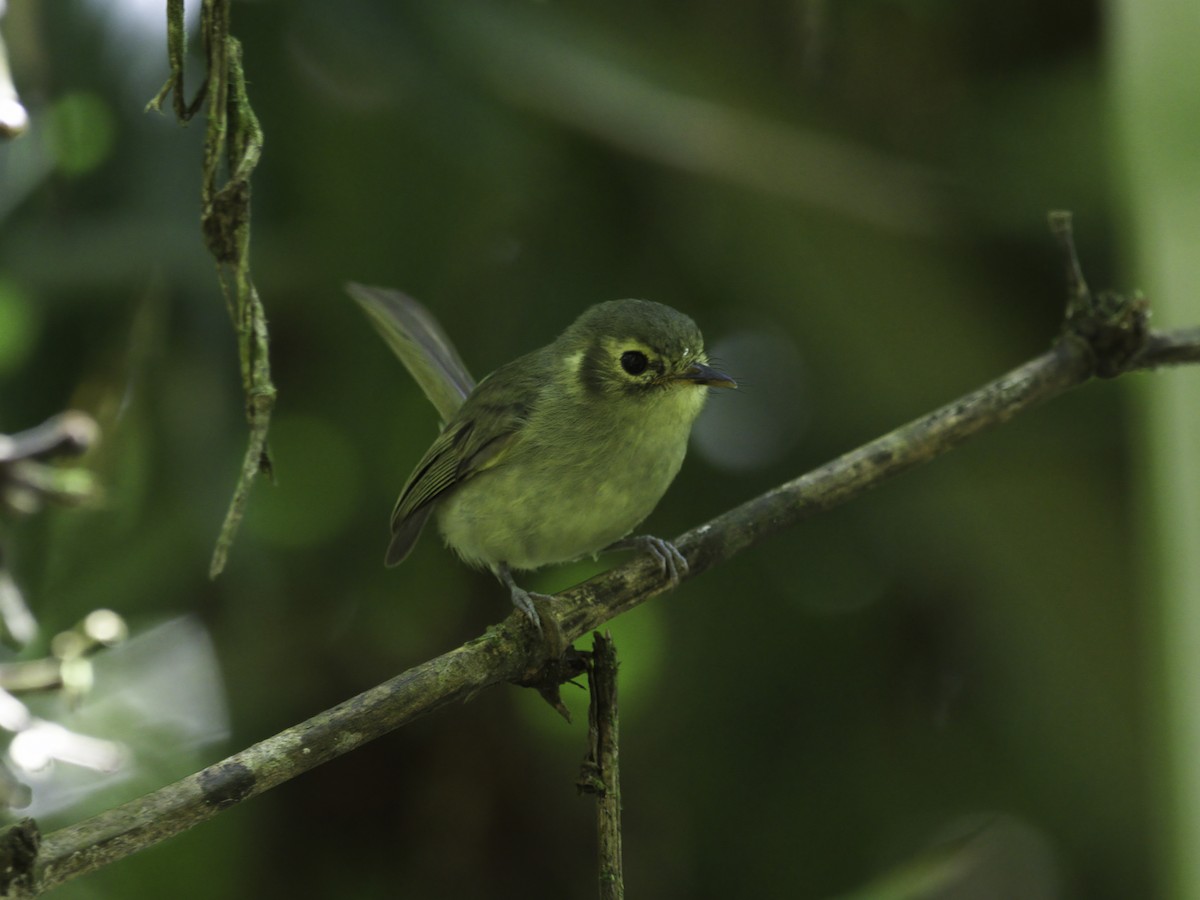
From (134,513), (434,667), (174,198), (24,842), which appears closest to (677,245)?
(174,198)

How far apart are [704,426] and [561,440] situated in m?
0.99

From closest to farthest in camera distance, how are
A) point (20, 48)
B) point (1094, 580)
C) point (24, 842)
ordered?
point (24, 842)
point (20, 48)
point (1094, 580)

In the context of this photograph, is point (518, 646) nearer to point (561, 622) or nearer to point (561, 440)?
point (561, 622)

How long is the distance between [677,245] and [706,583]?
114 centimetres

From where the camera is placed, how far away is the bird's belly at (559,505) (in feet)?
10.3

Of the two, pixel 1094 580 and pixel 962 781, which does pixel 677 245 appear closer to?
pixel 1094 580

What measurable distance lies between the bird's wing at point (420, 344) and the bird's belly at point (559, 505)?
0.41 metres

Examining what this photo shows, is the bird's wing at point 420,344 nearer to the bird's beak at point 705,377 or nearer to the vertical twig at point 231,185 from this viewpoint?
the bird's beak at point 705,377

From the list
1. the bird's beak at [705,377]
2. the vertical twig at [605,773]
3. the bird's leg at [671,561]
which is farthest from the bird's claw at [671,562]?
the bird's beak at [705,377]

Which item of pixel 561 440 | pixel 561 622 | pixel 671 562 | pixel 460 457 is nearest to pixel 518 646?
pixel 561 622

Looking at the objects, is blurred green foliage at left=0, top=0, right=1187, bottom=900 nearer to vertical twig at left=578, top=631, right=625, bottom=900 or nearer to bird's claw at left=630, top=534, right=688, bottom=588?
bird's claw at left=630, top=534, right=688, bottom=588

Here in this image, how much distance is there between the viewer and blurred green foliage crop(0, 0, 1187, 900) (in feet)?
11.0

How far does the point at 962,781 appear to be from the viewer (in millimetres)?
3924

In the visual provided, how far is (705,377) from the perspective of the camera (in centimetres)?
317
